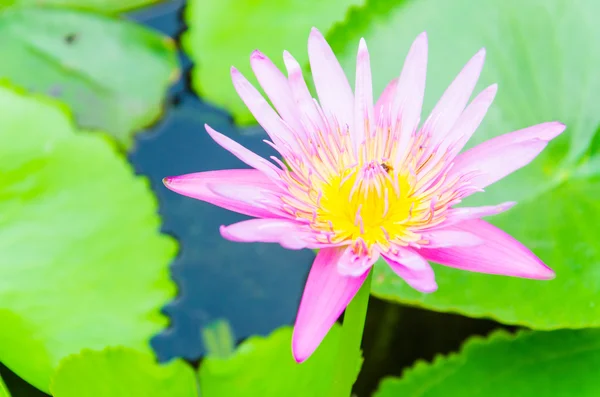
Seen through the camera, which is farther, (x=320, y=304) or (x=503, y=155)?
(x=503, y=155)

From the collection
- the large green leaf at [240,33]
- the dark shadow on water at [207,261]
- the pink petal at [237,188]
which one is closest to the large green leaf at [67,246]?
the dark shadow on water at [207,261]

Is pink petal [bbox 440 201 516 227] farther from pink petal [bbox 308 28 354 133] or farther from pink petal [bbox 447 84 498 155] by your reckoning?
pink petal [bbox 308 28 354 133]

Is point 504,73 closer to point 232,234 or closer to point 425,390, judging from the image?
point 425,390

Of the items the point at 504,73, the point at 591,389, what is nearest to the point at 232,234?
the point at 591,389

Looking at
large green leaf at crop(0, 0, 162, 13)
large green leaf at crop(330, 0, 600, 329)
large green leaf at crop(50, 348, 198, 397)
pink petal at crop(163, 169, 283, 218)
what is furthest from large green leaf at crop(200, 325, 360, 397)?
large green leaf at crop(0, 0, 162, 13)

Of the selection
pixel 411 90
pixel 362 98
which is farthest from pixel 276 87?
pixel 411 90

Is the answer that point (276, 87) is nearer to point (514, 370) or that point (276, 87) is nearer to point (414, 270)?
point (414, 270)
